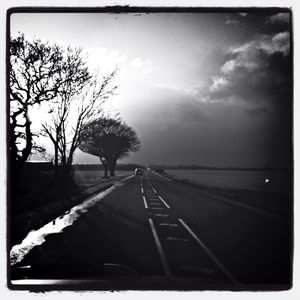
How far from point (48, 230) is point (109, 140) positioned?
7.37 ft

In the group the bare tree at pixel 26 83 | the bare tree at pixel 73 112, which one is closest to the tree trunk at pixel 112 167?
the bare tree at pixel 73 112

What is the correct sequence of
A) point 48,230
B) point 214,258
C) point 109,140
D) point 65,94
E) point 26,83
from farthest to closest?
point 48,230 → point 109,140 → point 65,94 → point 26,83 → point 214,258

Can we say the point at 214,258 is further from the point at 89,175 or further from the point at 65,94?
the point at 65,94

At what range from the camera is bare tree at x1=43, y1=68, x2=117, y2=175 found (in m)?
4.50

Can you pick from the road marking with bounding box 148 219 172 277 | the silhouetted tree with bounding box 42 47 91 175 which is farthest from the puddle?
the road marking with bounding box 148 219 172 277

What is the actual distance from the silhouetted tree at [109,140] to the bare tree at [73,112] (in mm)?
123

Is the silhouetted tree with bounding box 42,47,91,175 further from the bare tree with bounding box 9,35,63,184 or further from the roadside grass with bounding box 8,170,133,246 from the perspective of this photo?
the roadside grass with bounding box 8,170,133,246

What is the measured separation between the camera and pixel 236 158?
14.3 feet

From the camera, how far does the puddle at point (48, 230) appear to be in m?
4.08

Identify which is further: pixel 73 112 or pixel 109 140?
pixel 109 140

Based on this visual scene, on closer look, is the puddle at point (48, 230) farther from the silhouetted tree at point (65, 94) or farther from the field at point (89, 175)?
the silhouetted tree at point (65, 94)

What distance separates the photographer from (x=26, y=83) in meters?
4.40

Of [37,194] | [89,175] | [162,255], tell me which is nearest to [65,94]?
[89,175]

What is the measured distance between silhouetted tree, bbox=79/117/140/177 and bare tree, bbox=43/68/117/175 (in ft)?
0.40
